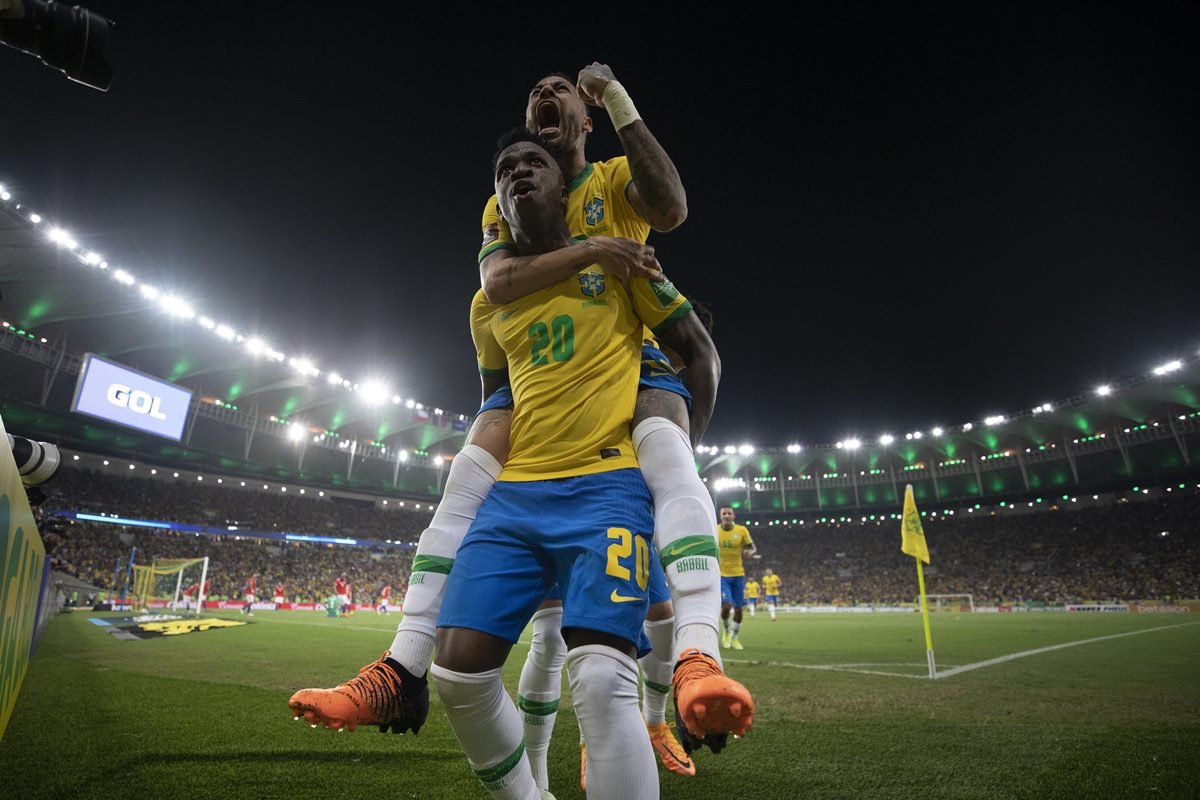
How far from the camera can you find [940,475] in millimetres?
51781

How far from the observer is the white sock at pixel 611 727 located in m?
1.55

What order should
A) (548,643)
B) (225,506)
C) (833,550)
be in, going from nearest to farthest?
(548,643)
(225,506)
(833,550)

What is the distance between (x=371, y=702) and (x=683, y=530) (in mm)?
1048

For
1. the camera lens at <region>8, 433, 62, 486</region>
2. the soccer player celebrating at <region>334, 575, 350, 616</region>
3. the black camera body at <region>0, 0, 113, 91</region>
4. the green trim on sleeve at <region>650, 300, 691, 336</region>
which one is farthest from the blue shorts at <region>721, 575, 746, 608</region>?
the soccer player celebrating at <region>334, 575, 350, 616</region>

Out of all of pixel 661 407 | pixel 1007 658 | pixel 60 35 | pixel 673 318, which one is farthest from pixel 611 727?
pixel 1007 658

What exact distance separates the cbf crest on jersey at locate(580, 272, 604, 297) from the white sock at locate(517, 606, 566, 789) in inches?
57.8

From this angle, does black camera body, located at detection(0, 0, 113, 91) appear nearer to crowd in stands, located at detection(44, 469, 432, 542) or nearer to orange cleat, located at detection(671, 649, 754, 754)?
orange cleat, located at detection(671, 649, 754, 754)

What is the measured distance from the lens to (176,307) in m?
30.2

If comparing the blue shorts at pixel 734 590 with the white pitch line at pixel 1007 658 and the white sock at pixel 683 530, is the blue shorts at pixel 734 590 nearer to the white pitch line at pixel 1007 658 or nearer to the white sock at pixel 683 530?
the white pitch line at pixel 1007 658

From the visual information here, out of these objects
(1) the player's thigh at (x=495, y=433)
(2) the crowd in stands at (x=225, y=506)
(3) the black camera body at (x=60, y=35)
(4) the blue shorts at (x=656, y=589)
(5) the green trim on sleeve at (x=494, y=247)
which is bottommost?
(4) the blue shorts at (x=656, y=589)

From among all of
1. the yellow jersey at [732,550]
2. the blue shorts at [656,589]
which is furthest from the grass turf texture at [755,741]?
the yellow jersey at [732,550]

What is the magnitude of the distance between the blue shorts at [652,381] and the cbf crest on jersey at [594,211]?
1.88 feet

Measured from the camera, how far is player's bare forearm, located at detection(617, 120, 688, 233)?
2.20m

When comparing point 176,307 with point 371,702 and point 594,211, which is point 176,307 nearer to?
point 594,211
